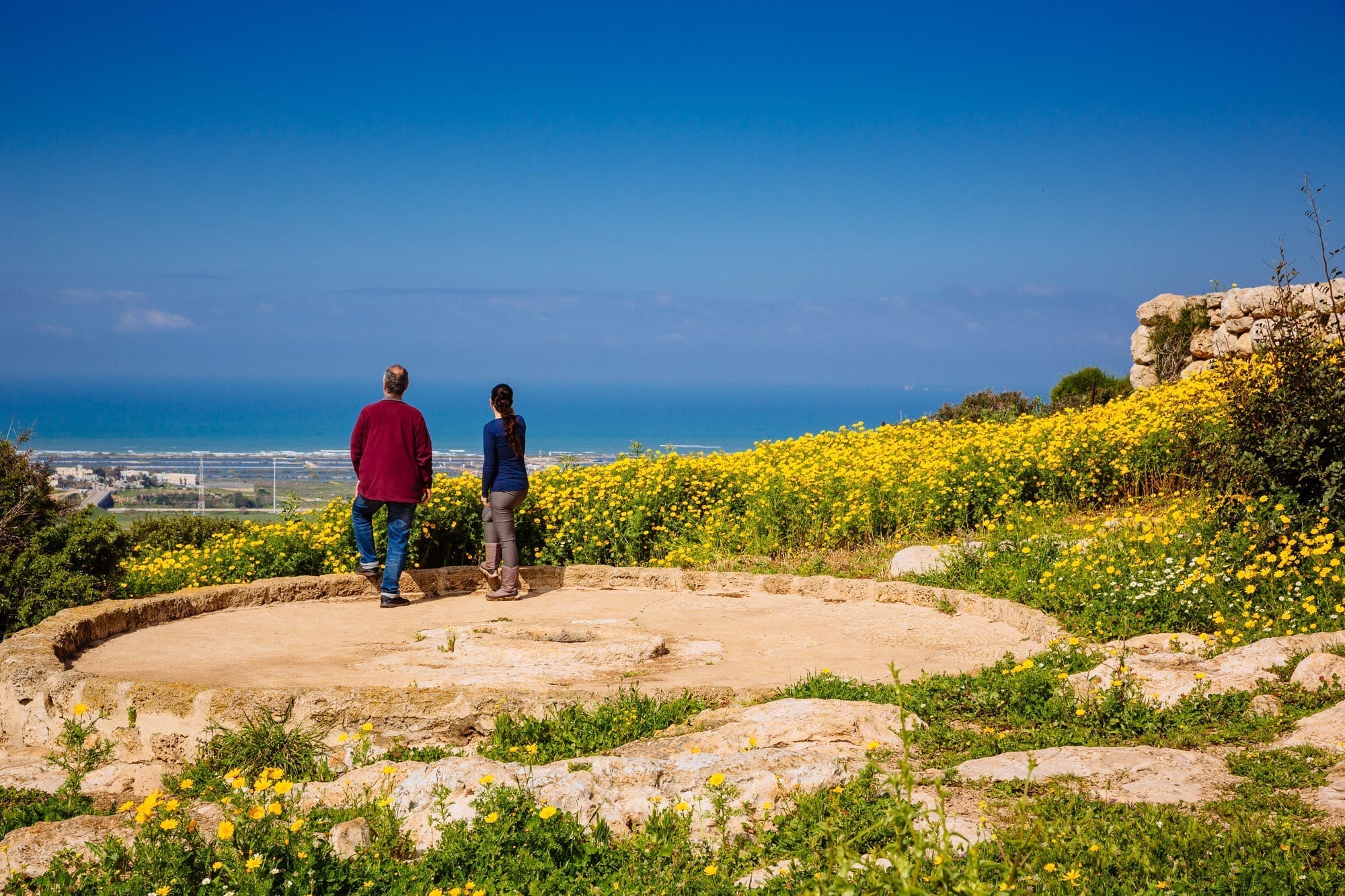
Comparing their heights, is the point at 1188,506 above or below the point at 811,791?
above

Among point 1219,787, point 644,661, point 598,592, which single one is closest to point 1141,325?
point 598,592

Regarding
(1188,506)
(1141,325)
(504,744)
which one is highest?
(1141,325)

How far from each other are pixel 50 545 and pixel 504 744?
5.48 m

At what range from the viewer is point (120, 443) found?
285ft

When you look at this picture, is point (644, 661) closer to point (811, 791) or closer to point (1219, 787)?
point (811, 791)

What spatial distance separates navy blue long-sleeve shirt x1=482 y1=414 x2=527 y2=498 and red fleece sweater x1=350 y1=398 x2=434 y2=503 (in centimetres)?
52

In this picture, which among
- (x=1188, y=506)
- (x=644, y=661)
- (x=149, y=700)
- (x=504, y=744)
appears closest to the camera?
(x=504, y=744)

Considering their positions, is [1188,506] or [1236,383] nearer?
[1236,383]

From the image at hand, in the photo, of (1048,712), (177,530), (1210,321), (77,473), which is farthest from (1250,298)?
(77,473)

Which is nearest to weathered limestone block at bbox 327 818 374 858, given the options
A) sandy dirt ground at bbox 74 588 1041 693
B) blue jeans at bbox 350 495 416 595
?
sandy dirt ground at bbox 74 588 1041 693

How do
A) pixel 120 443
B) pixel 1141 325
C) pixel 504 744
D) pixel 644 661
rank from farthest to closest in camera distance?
pixel 120 443
pixel 1141 325
pixel 644 661
pixel 504 744

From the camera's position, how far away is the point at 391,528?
28.8 feet

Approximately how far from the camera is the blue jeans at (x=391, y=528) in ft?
28.7

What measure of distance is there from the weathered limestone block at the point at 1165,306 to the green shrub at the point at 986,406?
10.0 ft
